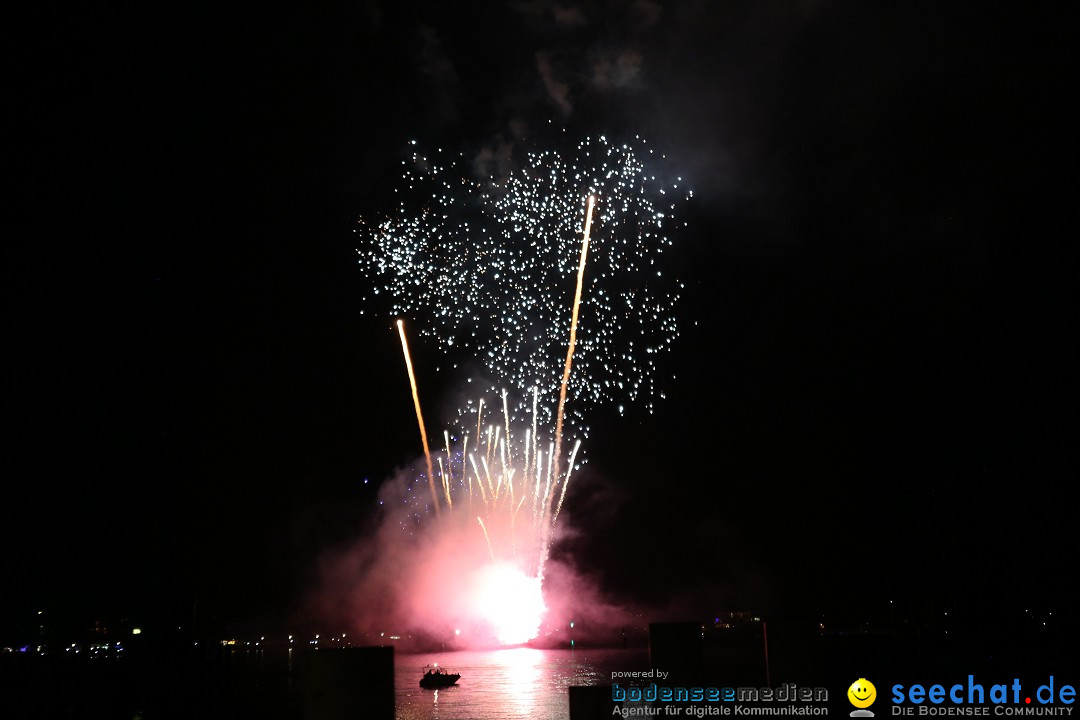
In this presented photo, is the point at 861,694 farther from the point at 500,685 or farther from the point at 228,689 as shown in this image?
the point at 228,689

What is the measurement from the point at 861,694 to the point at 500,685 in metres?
40.8

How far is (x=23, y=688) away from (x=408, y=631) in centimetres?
3711

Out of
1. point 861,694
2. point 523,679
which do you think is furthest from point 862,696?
point 523,679

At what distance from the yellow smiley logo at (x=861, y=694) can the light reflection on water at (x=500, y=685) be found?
38.3ft

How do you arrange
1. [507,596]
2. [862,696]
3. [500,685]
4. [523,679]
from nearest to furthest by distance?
[862,696], [500,685], [523,679], [507,596]

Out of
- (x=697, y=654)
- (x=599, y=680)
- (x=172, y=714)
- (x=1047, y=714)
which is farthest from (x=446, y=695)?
(x=697, y=654)

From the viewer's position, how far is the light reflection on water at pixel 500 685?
35844 mm

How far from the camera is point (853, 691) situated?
10125 mm

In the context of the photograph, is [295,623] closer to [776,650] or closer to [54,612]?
[54,612]

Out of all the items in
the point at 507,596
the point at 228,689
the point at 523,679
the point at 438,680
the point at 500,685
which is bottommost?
the point at 523,679


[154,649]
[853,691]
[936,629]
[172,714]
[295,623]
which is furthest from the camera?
[295,623]

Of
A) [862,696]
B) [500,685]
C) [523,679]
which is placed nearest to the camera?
[862,696]

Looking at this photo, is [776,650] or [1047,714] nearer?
[776,650]

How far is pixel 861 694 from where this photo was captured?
10.1 m
